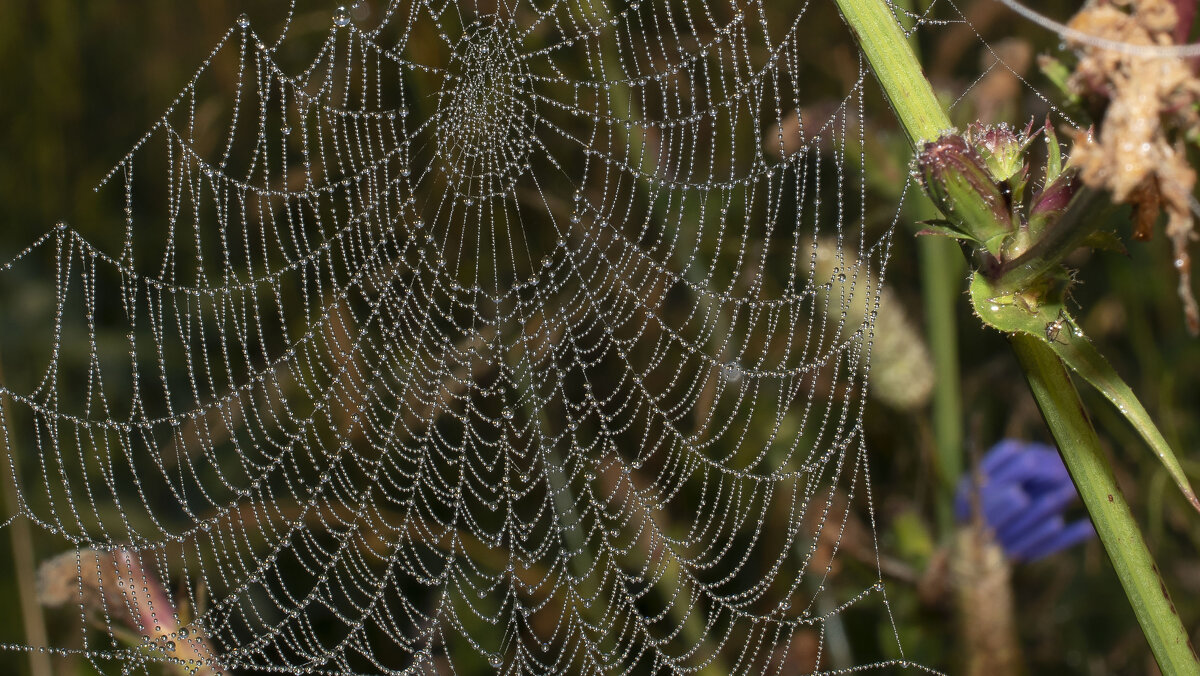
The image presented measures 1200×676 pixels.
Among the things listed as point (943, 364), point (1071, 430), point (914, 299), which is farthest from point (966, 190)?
point (914, 299)

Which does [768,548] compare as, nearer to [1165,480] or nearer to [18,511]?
[1165,480]

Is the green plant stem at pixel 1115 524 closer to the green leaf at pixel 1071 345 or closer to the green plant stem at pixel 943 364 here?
the green leaf at pixel 1071 345

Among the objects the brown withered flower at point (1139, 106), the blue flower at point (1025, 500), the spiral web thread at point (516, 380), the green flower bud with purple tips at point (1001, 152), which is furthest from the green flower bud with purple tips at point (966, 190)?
the blue flower at point (1025, 500)

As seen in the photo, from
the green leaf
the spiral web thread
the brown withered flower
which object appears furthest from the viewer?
the spiral web thread

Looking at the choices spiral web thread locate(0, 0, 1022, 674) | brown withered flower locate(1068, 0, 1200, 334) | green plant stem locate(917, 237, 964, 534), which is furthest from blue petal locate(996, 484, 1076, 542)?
brown withered flower locate(1068, 0, 1200, 334)

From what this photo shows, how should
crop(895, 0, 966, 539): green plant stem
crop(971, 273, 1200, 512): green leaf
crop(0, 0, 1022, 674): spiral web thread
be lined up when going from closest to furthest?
crop(971, 273, 1200, 512): green leaf
crop(895, 0, 966, 539): green plant stem
crop(0, 0, 1022, 674): spiral web thread

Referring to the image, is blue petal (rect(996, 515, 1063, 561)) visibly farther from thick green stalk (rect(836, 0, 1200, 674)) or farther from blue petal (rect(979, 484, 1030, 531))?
thick green stalk (rect(836, 0, 1200, 674))

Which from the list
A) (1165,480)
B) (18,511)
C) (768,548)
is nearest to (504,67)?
(768,548)
